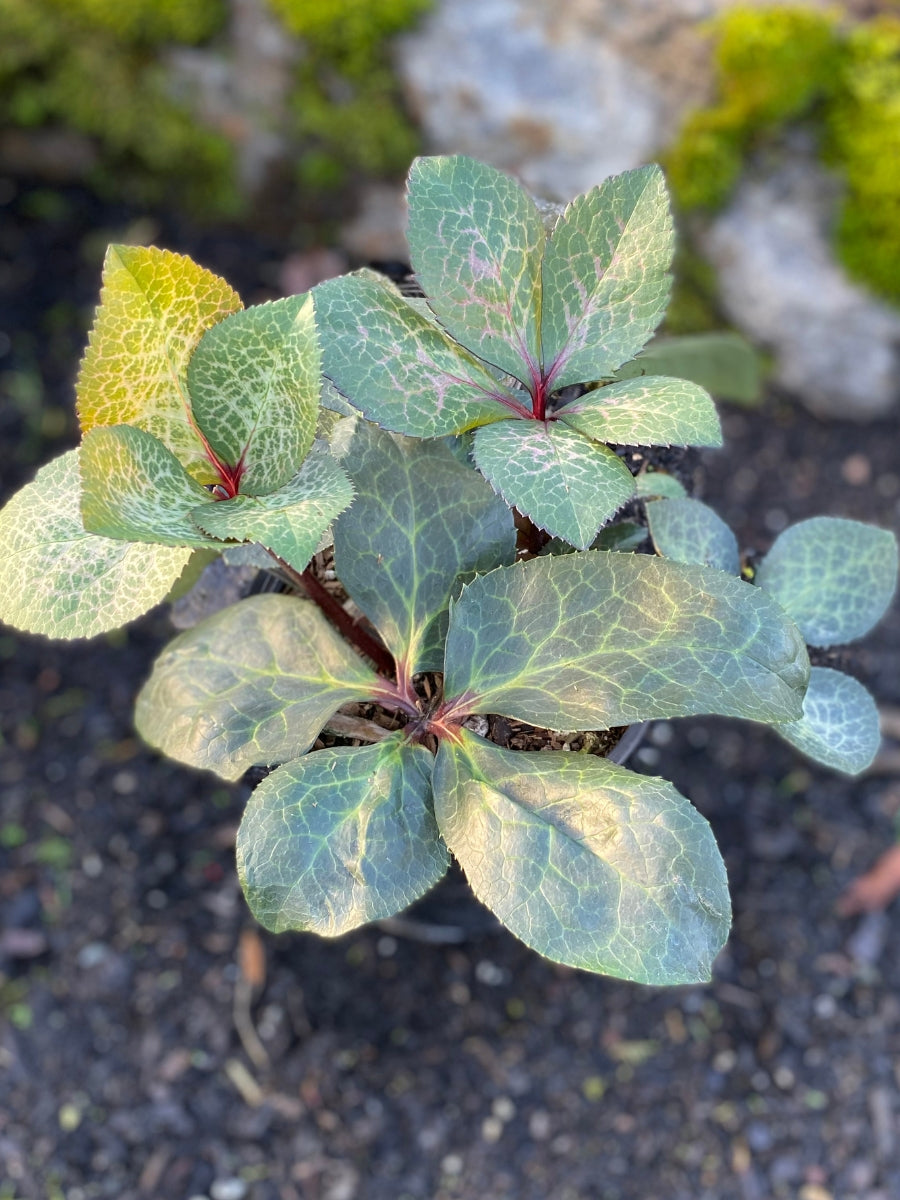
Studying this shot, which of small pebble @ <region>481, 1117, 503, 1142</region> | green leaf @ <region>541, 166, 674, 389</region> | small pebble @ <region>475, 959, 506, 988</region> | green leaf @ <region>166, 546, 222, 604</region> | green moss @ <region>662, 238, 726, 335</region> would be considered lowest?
small pebble @ <region>481, 1117, 503, 1142</region>

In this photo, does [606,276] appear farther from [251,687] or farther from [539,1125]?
[539,1125]

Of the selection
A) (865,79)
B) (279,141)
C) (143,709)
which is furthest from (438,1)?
(143,709)

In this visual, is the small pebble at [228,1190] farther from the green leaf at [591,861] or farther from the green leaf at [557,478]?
the green leaf at [557,478]

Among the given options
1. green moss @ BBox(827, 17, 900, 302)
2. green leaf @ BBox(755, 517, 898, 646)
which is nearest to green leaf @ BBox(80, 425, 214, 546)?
green leaf @ BBox(755, 517, 898, 646)

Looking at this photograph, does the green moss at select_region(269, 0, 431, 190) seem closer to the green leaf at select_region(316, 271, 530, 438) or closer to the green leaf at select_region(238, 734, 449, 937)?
the green leaf at select_region(316, 271, 530, 438)

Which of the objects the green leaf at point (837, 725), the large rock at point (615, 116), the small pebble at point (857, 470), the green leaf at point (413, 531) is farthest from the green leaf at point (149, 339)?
the small pebble at point (857, 470)

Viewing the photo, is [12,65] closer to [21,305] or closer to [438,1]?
[21,305]
